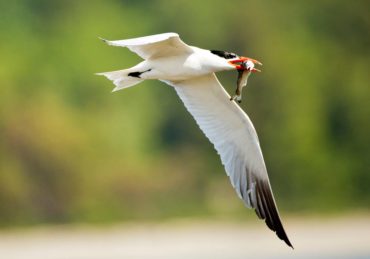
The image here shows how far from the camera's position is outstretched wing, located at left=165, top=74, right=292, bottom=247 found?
7887 mm

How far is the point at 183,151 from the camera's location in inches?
699

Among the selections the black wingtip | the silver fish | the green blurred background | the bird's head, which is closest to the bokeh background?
the green blurred background

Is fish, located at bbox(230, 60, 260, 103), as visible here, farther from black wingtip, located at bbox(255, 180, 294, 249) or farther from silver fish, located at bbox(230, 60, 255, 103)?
black wingtip, located at bbox(255, 180, 294, 249)

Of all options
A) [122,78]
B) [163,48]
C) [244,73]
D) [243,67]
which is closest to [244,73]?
[244,73]

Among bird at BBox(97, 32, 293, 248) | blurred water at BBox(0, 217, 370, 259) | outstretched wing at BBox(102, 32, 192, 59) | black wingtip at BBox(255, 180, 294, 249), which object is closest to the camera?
outstretched wing at BBox(102, 32, 192, 59)

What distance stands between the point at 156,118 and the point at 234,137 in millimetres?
9990

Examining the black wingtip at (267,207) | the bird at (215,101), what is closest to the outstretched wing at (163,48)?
the bird at (215,101)

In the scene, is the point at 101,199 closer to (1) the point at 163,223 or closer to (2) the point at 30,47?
(1) the point at 163,223

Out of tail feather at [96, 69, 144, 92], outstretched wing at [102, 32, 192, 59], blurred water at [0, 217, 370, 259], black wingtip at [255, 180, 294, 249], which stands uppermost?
outstretched wing at [102, 32, 192, 59]

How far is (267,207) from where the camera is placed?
8156 millimetres

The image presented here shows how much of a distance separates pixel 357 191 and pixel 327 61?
11.4 ft

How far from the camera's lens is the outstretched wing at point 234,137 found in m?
7.89

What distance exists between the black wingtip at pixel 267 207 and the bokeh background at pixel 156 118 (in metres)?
7.81

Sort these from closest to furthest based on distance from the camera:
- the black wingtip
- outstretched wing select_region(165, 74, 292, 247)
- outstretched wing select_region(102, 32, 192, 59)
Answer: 1. outstretched wing select_region(102, 32, 192, 59)
2. outstretched wing select_region(165, 74, 292, 247)
3. the black wingtip
